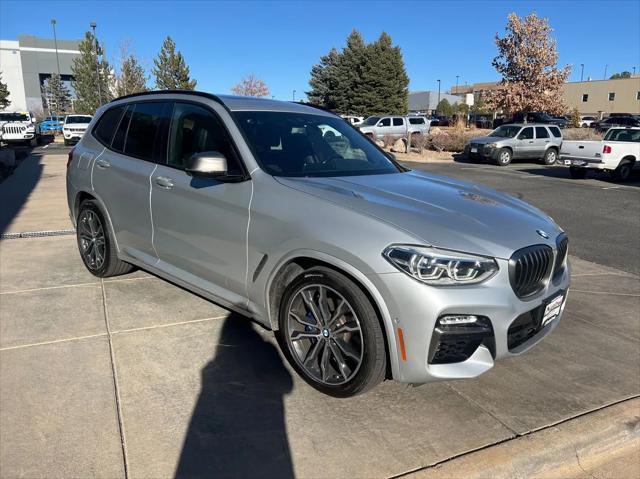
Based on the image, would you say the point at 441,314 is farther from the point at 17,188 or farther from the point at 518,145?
the point at 518,145

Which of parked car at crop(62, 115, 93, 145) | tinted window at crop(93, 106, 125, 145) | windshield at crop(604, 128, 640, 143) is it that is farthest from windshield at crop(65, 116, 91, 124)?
tinted window at crop(93, 106, 125, 145)

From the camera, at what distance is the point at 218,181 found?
350 centimetres

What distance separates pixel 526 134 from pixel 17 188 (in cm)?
1949

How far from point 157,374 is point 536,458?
7.43 feet

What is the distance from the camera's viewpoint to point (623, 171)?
53.2 feet

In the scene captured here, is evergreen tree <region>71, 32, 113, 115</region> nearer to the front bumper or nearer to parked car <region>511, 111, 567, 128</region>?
parked car <region>511, 111, 567, 128</region>

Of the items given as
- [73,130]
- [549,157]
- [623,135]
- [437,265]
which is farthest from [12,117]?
[437,265]

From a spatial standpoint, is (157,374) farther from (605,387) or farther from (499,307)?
(605,387)

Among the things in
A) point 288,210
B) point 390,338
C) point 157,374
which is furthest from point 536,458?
point 157,374

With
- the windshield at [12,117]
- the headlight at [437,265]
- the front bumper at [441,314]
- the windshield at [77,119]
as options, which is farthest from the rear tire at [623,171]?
the windshield at [12,117]

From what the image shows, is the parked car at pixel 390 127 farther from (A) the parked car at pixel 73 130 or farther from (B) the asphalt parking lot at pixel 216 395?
(B) the asphalt parking lot at pixel 216 395

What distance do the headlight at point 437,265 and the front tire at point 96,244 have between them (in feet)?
9.92

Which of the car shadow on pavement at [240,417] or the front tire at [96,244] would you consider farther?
the front tire at [96,244]

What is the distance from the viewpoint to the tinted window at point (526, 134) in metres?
22.4
